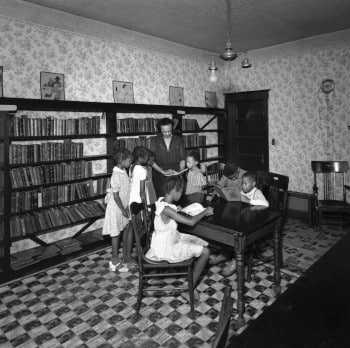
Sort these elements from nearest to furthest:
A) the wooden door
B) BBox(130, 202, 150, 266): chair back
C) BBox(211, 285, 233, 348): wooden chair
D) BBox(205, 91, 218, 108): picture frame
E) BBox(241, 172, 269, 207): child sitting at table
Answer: BBox(211, 285, 233, 348): wooden chair → BBox(130, 202, 150, 266): chair back → BBox(241, 172, 269, 207): child sitting at table → the wooden door → BBox(205, 91, 218, 108): picture frame

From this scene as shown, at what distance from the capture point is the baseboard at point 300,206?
17.4ft

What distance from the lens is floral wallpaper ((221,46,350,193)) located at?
5.22m

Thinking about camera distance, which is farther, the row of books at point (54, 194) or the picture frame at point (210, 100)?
the picture frame at point (210, 100)

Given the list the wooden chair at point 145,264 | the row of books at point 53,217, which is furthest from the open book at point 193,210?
the row of books at point 53,217

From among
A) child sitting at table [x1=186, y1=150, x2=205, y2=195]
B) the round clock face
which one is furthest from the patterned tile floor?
the round clock face

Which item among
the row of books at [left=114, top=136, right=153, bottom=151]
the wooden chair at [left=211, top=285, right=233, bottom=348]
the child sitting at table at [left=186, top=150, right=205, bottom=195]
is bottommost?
the wooden chair at [left=211, top=285, right=233, bottom=348]

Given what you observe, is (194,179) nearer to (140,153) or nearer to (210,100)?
(140,153)

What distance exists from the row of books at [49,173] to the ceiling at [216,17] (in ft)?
6.71

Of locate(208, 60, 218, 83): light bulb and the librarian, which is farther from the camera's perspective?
the librarian

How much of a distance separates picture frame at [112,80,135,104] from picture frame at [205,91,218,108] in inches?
81.3

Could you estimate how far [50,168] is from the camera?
12.5 ft

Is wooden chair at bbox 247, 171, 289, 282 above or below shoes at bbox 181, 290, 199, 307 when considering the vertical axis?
above

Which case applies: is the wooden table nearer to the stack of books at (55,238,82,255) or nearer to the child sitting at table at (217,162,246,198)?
the child sitting at table at (217,162,246,198)

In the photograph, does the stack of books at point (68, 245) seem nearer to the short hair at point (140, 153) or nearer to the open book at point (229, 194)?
the short hair at point (140, 153)
